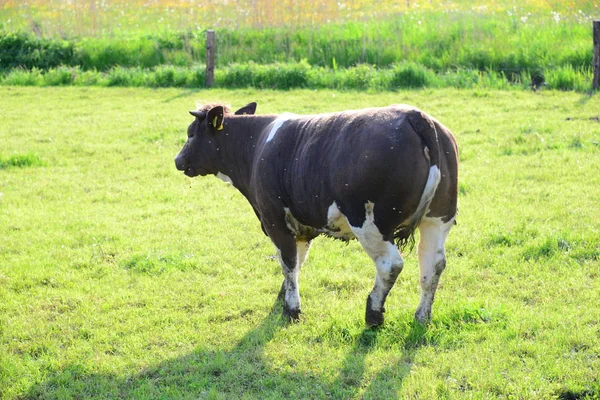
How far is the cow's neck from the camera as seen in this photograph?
729cm

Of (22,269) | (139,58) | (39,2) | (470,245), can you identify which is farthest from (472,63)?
(39,2)

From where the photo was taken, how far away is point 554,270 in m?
7.38

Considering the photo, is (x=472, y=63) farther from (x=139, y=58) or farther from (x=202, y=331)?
(x=202, y=331)

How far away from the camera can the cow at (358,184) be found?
568 centimetres

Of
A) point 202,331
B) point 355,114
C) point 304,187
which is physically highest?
point 355,114

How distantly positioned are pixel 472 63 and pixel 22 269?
13417mm

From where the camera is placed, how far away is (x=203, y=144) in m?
7.56

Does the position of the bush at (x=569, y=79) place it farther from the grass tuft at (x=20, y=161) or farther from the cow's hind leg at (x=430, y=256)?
the cow's hind leg at (x=430, y=256)

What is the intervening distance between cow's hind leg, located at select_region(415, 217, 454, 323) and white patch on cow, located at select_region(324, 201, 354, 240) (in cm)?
61

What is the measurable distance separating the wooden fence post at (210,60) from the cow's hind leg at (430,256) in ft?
45.3

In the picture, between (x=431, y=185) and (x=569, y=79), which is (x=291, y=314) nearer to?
(x=431, y=185)

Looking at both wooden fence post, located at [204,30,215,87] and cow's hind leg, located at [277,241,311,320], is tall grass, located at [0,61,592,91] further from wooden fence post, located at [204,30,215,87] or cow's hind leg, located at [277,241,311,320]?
cow's hind leg, located at [277,241,311,320]

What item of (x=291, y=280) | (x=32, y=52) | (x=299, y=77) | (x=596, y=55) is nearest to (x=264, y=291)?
(x=291, y=280)

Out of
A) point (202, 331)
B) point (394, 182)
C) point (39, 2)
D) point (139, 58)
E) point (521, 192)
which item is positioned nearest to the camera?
point (394, 182)
